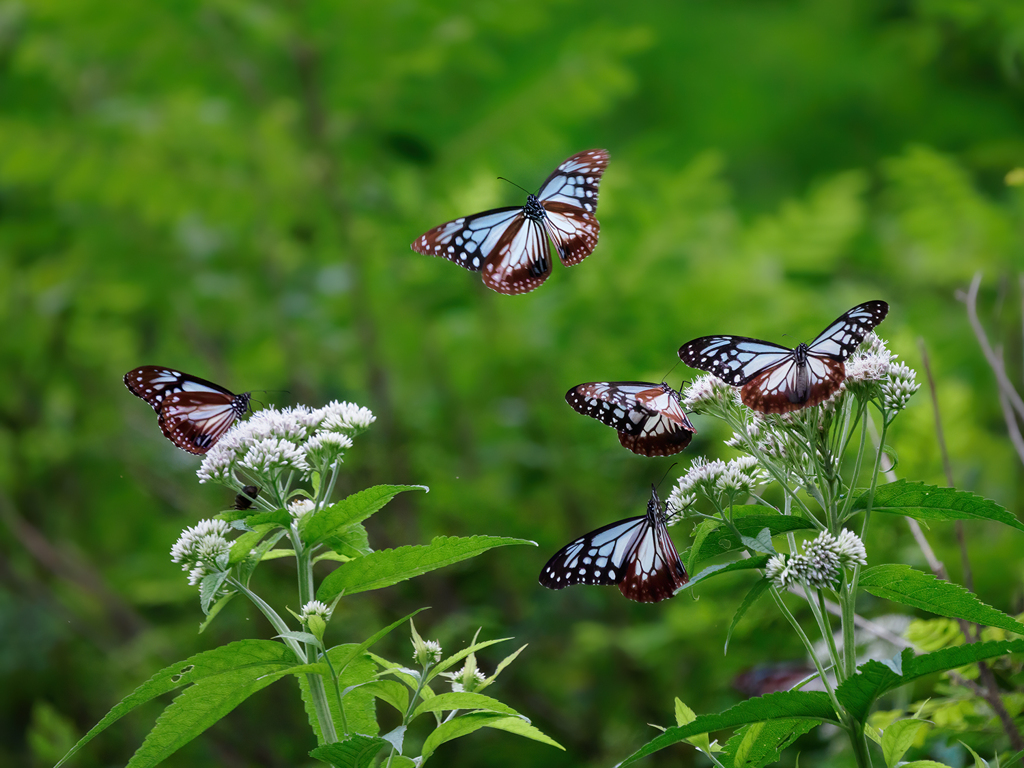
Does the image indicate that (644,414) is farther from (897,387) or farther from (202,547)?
(202,547)

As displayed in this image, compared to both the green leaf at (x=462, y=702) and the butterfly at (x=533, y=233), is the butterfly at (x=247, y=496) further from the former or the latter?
the butterfly at (x=533, y=233)

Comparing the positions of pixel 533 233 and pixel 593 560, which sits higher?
pixel 533 233

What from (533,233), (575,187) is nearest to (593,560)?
(533,233)

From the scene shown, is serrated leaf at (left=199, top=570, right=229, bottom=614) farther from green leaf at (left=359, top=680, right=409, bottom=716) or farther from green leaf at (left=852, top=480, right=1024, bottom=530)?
green leaf at (left=852, top=480, right=1024, bottom=530)

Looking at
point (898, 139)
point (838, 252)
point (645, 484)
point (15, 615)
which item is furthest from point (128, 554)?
point (898, 139)

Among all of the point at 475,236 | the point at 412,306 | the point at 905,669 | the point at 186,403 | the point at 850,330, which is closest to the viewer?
the point at 905,669

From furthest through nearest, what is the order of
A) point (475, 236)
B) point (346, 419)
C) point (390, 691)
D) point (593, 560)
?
point (475, 236) → point (593, 560) → point (346, 419) → point (390, 691)
